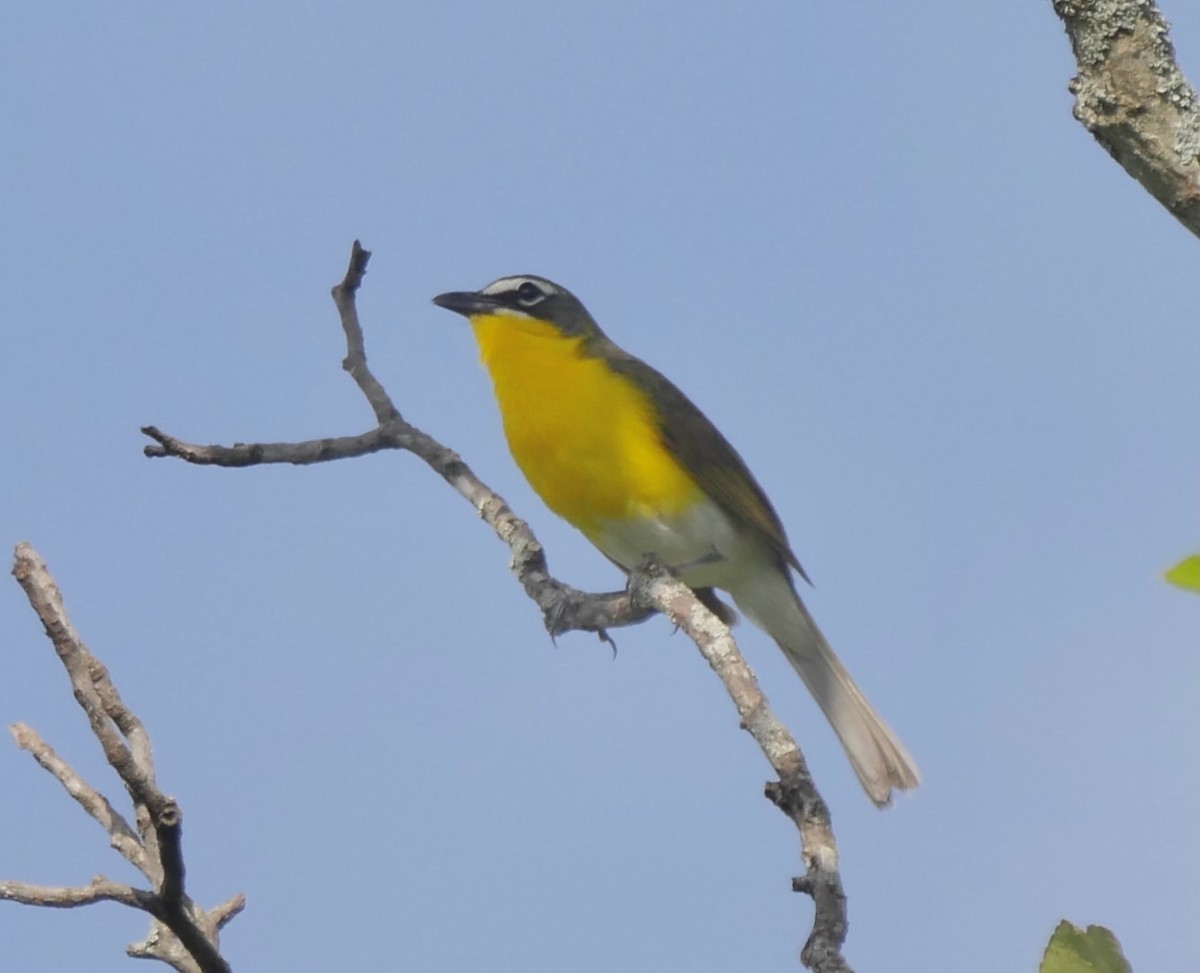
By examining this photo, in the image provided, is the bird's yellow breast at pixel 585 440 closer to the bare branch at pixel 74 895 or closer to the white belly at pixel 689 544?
the white belly at pixel 689 544

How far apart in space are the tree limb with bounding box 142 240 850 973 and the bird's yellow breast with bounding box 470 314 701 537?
1912mm

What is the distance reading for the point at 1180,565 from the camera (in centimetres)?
230

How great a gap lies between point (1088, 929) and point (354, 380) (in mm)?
5355

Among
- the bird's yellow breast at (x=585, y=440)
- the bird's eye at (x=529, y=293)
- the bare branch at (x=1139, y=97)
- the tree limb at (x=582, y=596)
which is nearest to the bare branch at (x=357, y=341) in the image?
the tree limb at (x=582, y=596)

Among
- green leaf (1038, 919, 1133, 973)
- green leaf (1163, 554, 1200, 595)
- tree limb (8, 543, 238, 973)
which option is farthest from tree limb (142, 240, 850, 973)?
tree limb (8, 543, 238, 973)

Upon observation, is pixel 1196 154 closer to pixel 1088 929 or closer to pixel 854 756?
pixel 1088 929

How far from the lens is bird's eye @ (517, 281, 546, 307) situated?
10.3 meters

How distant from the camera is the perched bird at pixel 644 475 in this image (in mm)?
9109

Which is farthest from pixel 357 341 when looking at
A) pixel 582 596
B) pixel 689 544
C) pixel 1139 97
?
pixel 1139 97

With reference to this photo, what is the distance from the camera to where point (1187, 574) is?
7.54 ft

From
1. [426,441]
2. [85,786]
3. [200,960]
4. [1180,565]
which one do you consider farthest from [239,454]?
[1180,565]

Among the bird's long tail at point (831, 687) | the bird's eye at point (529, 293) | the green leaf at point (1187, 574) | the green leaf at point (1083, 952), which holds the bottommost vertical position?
the green leaf at point (1083, 952)

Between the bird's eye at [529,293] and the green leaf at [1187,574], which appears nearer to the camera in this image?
the green leaf at [1187,574]

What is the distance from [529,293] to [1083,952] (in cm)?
814
